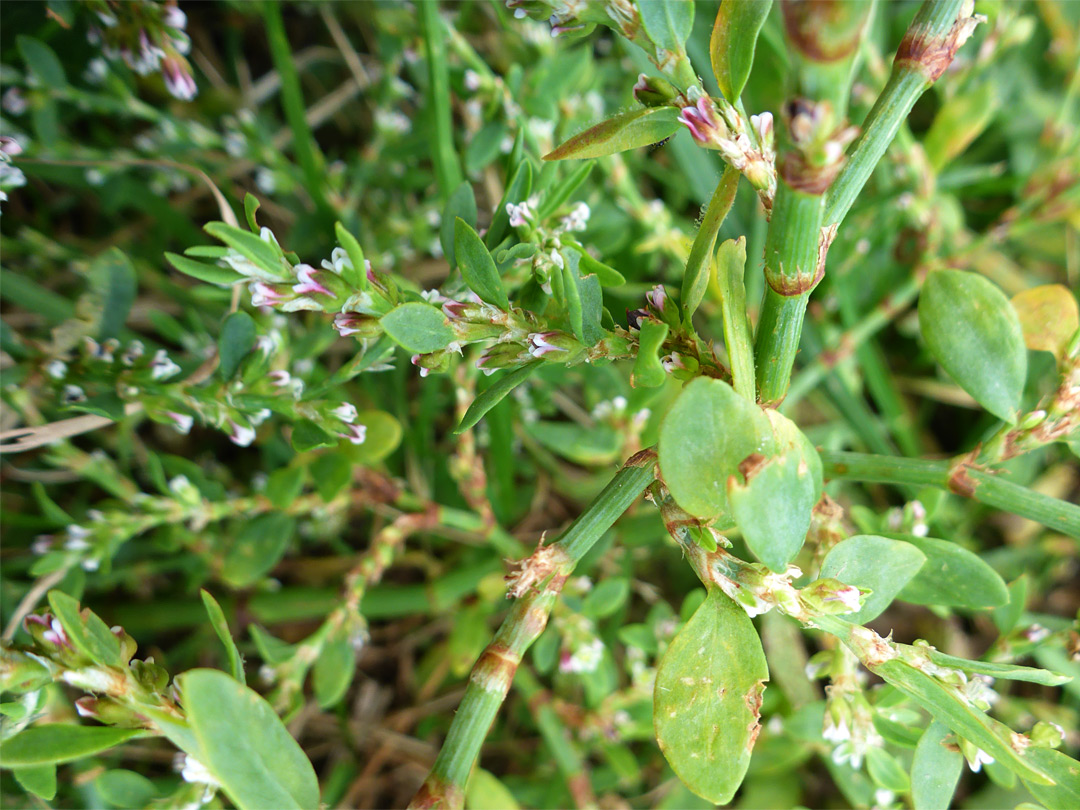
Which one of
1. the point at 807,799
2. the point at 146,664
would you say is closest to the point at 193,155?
the point at 146,664

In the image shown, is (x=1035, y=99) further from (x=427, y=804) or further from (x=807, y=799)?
(x=427, y=804)

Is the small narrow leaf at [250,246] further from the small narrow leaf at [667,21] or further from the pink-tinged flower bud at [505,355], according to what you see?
the small narrow leaf at [667,21]

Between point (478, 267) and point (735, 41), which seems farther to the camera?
point (478, 267)

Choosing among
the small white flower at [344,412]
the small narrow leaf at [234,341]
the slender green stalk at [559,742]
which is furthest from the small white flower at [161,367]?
the slender green stalk at [559,742]

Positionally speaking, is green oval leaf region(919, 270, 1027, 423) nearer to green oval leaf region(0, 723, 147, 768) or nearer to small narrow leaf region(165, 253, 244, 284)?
small narrow leaf region(165, 253, 244, 284)

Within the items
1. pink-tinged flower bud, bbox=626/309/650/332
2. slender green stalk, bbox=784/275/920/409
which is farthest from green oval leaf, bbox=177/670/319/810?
slender green stalk, bbox=784/275/920/409

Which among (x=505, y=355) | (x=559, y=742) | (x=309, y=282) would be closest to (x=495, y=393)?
(x=505, y=355)

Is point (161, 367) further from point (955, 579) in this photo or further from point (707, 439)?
point (955, 579)
